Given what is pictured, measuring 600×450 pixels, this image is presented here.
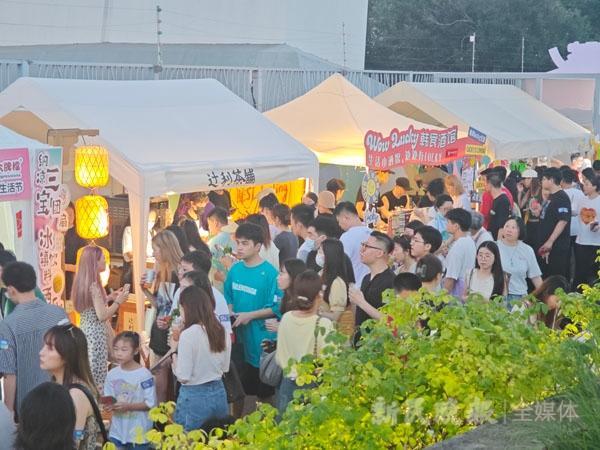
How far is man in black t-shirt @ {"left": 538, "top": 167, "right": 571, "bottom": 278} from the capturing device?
11250 mm

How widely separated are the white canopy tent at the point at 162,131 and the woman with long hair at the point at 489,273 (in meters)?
2.77

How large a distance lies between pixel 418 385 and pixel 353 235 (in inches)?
185

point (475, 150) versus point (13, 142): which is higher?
point (13, 142)

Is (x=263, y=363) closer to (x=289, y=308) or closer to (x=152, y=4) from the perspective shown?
(x=289, y=308)

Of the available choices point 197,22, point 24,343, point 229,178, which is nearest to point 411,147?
point 229,178

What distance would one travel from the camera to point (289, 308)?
6.46 metres

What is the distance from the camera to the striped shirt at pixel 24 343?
570 cm

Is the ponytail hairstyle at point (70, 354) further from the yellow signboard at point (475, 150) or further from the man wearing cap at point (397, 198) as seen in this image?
the yellow signboard at point (475, 150)

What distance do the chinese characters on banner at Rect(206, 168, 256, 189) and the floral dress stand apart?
9.10ft

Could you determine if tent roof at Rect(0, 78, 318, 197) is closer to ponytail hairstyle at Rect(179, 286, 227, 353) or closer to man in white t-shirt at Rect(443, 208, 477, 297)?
man in white t-shirt at Rect(443, 208, 477, 297)

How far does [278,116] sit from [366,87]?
4177mm

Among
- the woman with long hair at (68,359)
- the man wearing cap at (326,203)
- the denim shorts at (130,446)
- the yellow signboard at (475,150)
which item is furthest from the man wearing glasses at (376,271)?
the yellow signboard at (475,150)

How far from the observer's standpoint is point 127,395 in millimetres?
6000

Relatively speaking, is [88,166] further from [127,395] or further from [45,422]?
[45,422]
